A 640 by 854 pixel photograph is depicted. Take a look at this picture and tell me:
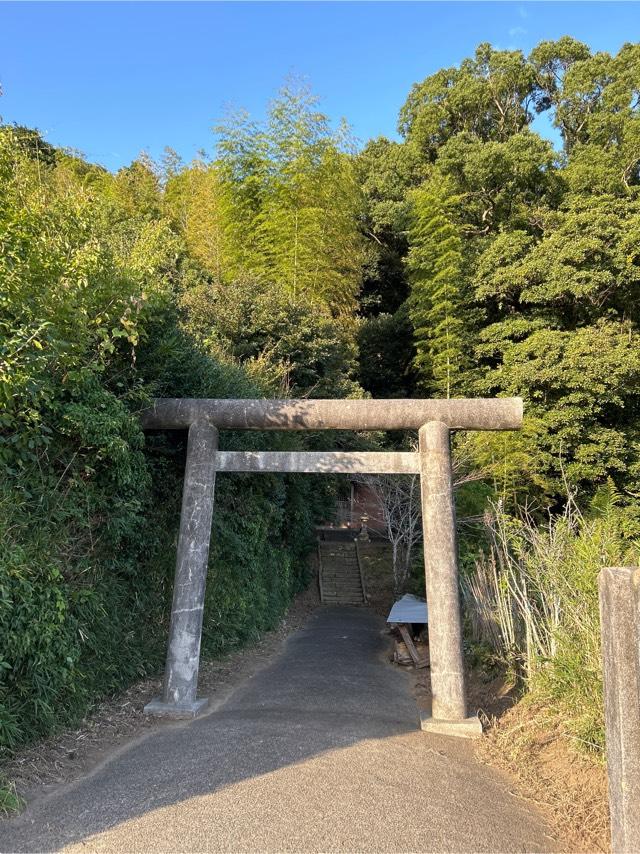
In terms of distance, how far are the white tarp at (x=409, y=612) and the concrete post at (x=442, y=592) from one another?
10.4ft

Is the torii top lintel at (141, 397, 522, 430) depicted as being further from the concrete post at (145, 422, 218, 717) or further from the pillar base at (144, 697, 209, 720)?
the pillar base at (144, 697, 209, 720)

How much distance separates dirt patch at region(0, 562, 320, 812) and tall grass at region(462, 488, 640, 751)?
2.60 meters

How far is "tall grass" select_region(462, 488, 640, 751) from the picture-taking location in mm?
3451

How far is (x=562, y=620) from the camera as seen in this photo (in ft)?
13.9

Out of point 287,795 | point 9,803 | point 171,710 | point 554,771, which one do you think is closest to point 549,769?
point 554,771

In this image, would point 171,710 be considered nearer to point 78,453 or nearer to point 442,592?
point 78,453

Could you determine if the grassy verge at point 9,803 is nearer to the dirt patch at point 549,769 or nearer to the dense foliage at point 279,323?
the dense foliage at point 279,323

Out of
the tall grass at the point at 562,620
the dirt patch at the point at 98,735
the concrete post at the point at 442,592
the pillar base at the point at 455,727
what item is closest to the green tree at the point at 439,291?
the tall grass at the point at 562,620

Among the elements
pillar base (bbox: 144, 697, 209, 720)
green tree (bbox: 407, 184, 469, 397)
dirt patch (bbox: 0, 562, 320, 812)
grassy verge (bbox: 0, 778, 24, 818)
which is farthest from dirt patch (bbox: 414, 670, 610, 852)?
green tree (bbox: 407, 184, 469, 397)

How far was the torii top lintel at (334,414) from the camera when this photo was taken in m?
4.66

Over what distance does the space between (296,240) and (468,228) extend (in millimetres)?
5891

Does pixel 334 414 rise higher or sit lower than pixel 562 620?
higher

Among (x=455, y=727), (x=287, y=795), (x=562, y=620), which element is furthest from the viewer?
(x=562, y=620)

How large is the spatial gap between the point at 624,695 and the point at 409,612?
6071mm
